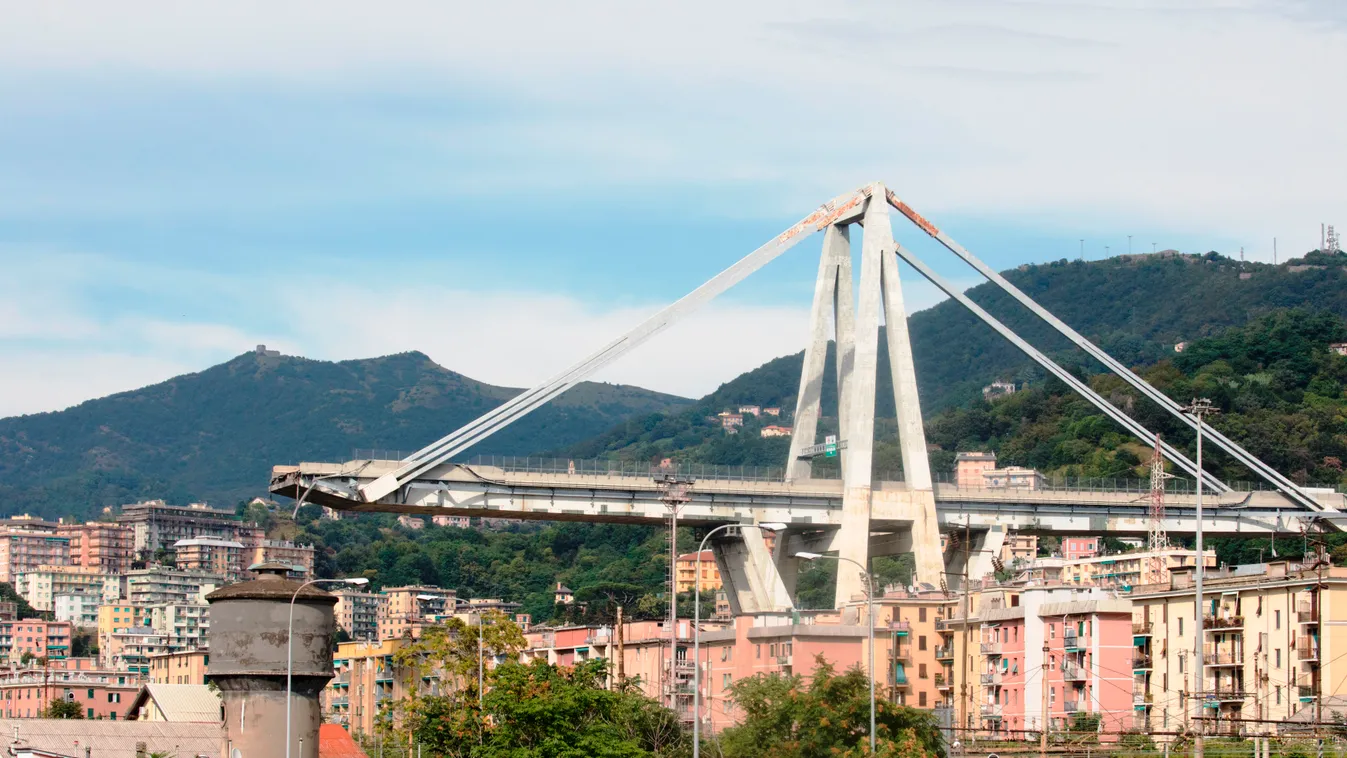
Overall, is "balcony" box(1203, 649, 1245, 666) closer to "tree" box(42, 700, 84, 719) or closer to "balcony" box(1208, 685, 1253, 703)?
"balcony" box(1208, 685, 1253, 703)

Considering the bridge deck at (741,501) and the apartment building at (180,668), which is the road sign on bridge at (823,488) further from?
the apartment building at (180,668)

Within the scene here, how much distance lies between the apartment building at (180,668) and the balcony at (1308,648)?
106 metres

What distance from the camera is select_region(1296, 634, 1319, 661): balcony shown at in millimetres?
76812

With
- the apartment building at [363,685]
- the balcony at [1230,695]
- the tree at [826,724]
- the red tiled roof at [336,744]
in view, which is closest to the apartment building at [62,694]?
the apartment building at [363,685]

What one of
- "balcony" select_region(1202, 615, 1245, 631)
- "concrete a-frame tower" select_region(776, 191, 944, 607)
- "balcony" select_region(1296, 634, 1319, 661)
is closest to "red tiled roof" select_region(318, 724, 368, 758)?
"concrete a-frame tower" select_region(776, 191, 944, 607)

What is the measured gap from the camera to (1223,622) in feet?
271

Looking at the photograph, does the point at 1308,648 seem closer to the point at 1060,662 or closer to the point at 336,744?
the point at 1060,662

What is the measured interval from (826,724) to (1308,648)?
23.5 meters

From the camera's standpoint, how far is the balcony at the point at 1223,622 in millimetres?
81812

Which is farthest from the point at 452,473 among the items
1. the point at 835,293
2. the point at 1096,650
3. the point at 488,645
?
the point at 1096,650

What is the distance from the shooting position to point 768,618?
89.2 metres

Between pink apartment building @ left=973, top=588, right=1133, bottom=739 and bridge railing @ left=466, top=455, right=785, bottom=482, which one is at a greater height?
bridge railing @ left=466, top=455, right=785, bottom=482

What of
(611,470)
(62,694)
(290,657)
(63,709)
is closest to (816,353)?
(611,470)

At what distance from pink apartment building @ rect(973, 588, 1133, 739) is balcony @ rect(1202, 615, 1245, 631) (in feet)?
11.8
